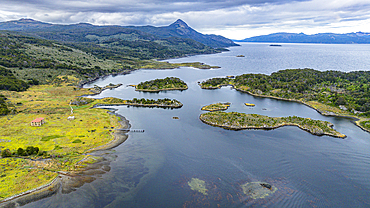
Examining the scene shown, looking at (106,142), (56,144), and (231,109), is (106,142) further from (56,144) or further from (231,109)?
(231,109)

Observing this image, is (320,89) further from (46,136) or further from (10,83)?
(10,83)

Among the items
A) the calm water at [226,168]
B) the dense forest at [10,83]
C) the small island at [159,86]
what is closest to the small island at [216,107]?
the calm water at [226,168]

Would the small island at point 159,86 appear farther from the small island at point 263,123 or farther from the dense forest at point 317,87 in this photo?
the small island at point 263,123

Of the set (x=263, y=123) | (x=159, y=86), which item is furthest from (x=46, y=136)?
(x=159, y=86)

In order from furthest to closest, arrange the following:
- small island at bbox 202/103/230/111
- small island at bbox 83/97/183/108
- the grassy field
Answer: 1. small island at bbox 83/97/183/108
2. small island at bbox 202/103/230/111
3. the grassy field

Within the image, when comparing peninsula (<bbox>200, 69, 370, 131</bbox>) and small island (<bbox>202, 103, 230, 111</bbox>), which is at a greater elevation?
peninsula (<bbox>200, 69, 370, 131</bbox>)

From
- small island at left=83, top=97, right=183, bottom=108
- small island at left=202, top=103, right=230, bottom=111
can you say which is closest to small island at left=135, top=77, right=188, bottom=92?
small island at left=83, top=97, right=183, bottom=108

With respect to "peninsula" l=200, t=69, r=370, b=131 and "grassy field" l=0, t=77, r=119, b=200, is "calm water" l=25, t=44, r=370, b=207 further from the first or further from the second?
"peninsula" l=200, t=69, r=370, b=131
